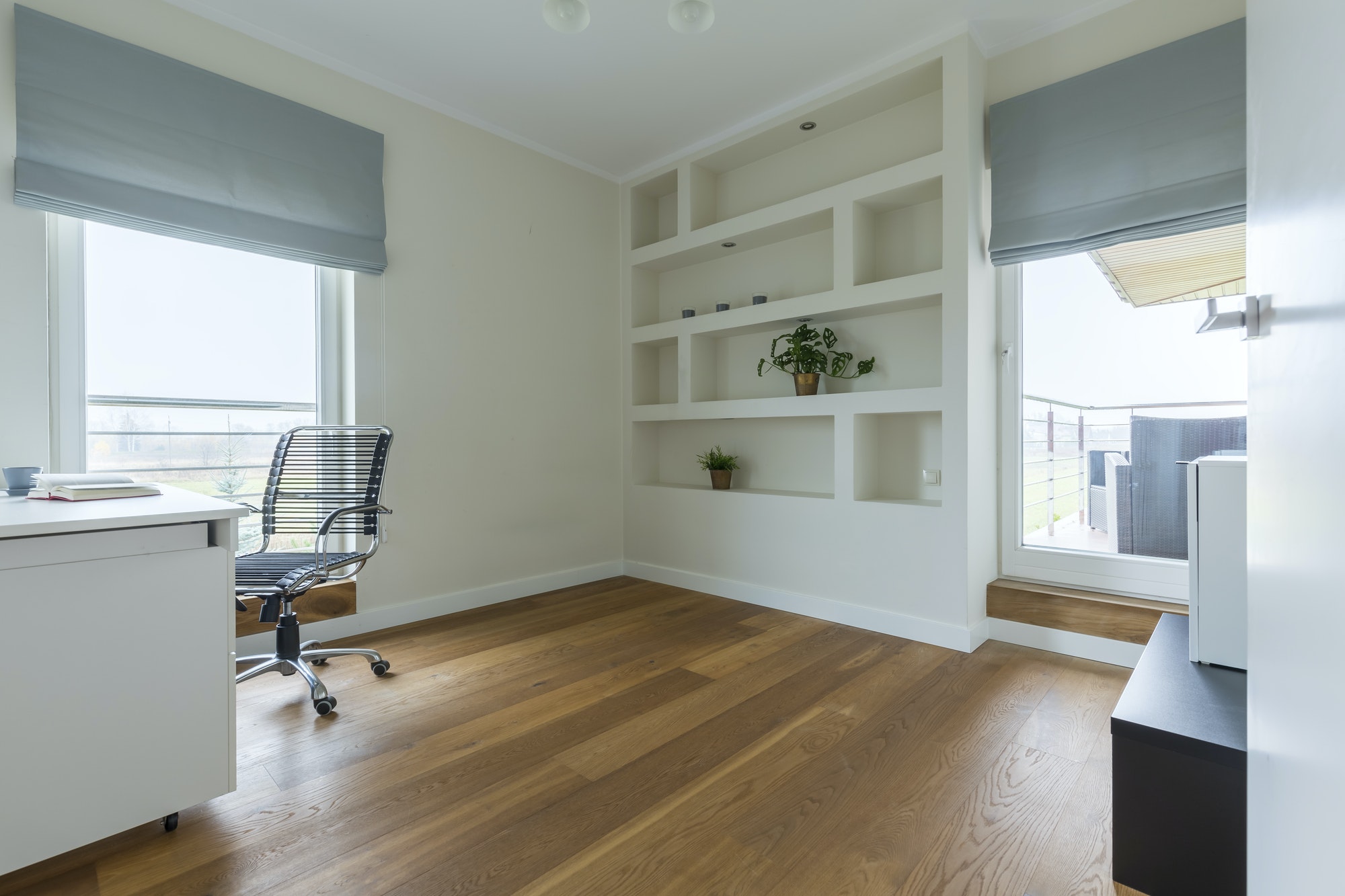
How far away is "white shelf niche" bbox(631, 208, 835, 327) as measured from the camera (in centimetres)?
359

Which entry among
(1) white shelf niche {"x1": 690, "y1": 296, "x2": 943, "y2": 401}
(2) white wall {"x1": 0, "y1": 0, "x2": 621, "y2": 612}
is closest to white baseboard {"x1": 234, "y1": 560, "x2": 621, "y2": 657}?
(2) white wall {"x1": 0, "y1": 0, "x2": 621, "y2": 612}

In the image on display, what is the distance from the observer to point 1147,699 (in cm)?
141

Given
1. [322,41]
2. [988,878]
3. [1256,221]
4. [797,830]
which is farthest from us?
[322,41]

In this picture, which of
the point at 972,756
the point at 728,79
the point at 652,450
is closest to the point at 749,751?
the point at 972,756

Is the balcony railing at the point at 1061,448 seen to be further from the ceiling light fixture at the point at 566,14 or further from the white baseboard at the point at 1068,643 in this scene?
the ceiling light fixture at the point at 566,14

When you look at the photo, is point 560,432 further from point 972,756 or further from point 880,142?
point 972,756

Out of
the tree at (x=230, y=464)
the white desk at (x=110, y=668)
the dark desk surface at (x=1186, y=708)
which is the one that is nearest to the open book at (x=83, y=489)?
the white desk at (x=110, y=668)

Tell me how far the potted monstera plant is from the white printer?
192 centimetres

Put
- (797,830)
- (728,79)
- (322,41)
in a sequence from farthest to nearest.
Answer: (728,79) < (322,41) < (797,830)

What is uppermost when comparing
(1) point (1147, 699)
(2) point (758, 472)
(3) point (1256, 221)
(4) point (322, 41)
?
(4) point (322, 41)

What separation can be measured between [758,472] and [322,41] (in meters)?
3.05

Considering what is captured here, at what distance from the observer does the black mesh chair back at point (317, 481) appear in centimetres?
256

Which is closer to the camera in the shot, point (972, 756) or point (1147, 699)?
point (1147, 699)

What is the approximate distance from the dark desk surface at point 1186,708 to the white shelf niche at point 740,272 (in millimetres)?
2332
